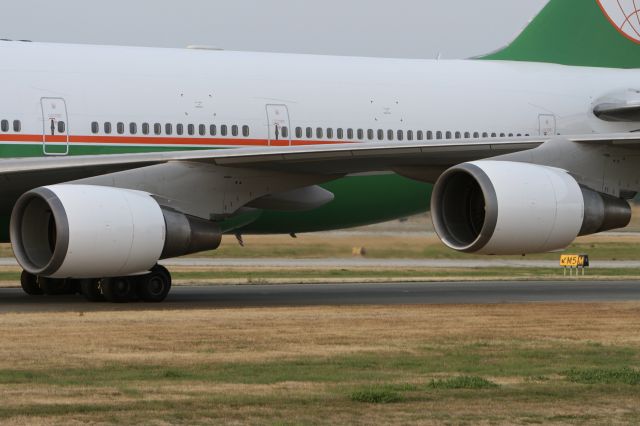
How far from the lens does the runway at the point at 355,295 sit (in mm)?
17969

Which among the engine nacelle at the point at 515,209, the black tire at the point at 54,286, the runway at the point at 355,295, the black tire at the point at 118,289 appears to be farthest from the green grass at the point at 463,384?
the black tire at the point at 54,286

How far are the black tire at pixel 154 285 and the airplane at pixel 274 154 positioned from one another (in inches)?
1.0

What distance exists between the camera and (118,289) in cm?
1789

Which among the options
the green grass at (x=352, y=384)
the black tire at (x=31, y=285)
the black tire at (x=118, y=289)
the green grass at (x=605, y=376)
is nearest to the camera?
the green grass at (x=352, y=384)

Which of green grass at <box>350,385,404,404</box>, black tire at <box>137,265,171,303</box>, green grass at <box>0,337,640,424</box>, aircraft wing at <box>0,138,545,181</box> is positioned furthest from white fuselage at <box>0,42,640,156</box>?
green grass at <box>350,385,404,404</box>

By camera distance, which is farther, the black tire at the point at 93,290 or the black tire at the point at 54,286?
the black tire at the point at 54,286

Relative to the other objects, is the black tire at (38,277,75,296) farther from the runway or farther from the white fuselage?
the white fuselage

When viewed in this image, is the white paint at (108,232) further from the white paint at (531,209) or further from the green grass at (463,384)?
the green grass at (463,384)

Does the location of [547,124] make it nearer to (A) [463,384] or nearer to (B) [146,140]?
(B) [146,140]

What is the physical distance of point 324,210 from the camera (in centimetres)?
2033

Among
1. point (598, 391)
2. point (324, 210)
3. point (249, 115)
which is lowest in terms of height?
point (598, 391)

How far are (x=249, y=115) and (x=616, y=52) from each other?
25.5 ft

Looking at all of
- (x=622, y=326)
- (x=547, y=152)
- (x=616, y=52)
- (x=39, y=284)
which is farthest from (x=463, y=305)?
(x=616, y=52)

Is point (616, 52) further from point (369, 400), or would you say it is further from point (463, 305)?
point (369, 400)
